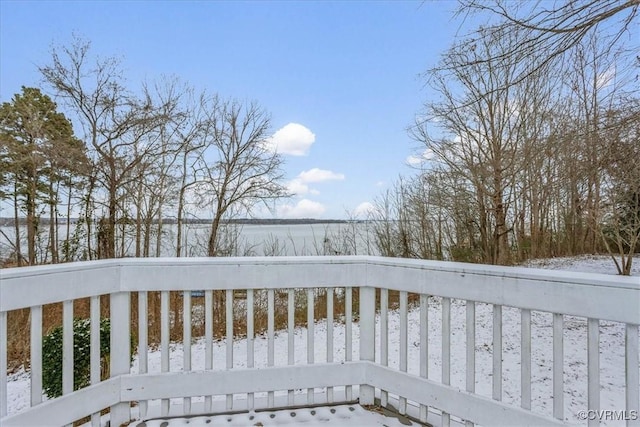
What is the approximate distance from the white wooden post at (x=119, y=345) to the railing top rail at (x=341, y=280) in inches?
2.9

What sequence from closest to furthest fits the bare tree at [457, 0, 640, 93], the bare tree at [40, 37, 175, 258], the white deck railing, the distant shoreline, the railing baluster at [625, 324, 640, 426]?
the railing baluster at [625, 324, 640, 426], the white deck railing, the bare tree at [457, 0, 640, 93], the bare tree at [40, 37, 175, 258], the distant shoreline

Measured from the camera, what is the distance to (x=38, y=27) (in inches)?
223

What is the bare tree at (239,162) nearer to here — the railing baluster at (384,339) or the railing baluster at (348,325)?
the railing baluster at (348,325)

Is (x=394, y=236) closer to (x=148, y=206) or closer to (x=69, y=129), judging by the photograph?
(x=148, y=206)

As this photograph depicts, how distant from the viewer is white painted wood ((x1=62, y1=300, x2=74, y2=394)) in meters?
1.45

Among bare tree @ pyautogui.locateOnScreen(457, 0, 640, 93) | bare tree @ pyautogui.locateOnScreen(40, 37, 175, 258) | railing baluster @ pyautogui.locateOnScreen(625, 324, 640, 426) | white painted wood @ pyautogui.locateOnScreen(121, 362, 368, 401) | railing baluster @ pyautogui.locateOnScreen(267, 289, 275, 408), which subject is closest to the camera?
railing baluster @ pyautogui.locateOnScreen(625, 324, 640, 426)

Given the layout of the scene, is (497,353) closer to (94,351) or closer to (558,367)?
(558,367)

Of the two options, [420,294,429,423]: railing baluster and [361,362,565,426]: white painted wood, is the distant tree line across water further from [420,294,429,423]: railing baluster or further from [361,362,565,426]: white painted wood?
[361,362,565,426]: white painted wood

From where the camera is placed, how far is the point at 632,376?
1.19 metres

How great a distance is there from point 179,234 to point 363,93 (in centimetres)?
573

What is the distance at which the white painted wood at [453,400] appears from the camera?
1389mm

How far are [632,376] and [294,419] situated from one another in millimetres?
1458

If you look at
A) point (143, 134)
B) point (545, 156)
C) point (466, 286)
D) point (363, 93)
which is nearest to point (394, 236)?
point (363, 93)

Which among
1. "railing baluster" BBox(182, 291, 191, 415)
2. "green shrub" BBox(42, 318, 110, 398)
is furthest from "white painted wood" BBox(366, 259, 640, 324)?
"green shrub" BBox(42, 318, 110, 398)
